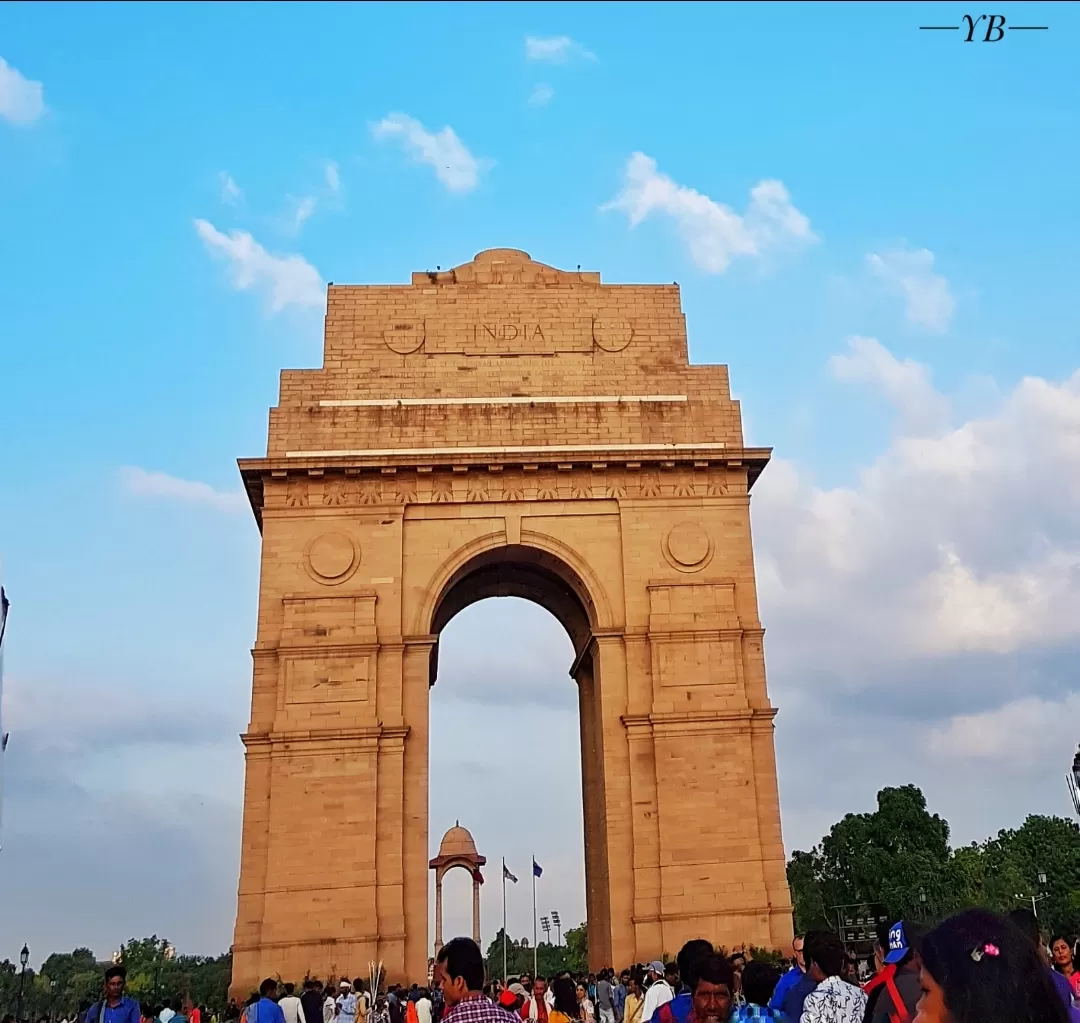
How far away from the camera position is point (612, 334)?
2750cm

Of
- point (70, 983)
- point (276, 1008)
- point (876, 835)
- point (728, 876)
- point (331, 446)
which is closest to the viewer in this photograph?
point (276, 1008)

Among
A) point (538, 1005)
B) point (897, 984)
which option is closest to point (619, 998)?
point (538, 1005)

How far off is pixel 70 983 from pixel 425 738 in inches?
2689

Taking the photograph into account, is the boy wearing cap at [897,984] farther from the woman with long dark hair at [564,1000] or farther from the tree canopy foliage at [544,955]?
the tree canopy foliage at [544,955]

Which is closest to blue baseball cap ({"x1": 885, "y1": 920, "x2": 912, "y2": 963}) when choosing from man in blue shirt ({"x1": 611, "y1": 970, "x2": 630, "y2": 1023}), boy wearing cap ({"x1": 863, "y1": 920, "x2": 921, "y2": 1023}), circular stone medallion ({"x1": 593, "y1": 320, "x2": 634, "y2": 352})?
boy wearing cap ({"x1": 863, "y1": 920, "x2": 921, "y2": 1023})

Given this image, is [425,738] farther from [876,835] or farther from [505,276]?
[876,835]

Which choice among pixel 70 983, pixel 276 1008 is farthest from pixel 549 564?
pixel 70 983

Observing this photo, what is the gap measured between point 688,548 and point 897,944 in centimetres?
1992

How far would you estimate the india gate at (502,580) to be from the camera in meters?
22.0

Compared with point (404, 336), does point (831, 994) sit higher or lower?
lower

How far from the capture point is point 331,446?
2536 cm

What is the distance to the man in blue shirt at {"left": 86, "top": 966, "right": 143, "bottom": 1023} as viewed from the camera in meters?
8.32

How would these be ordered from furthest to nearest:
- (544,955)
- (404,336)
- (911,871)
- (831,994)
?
(544,955) → (911,871) → (404,336) → (831,994)

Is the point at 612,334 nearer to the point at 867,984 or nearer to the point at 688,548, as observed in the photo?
the point at 688,548
